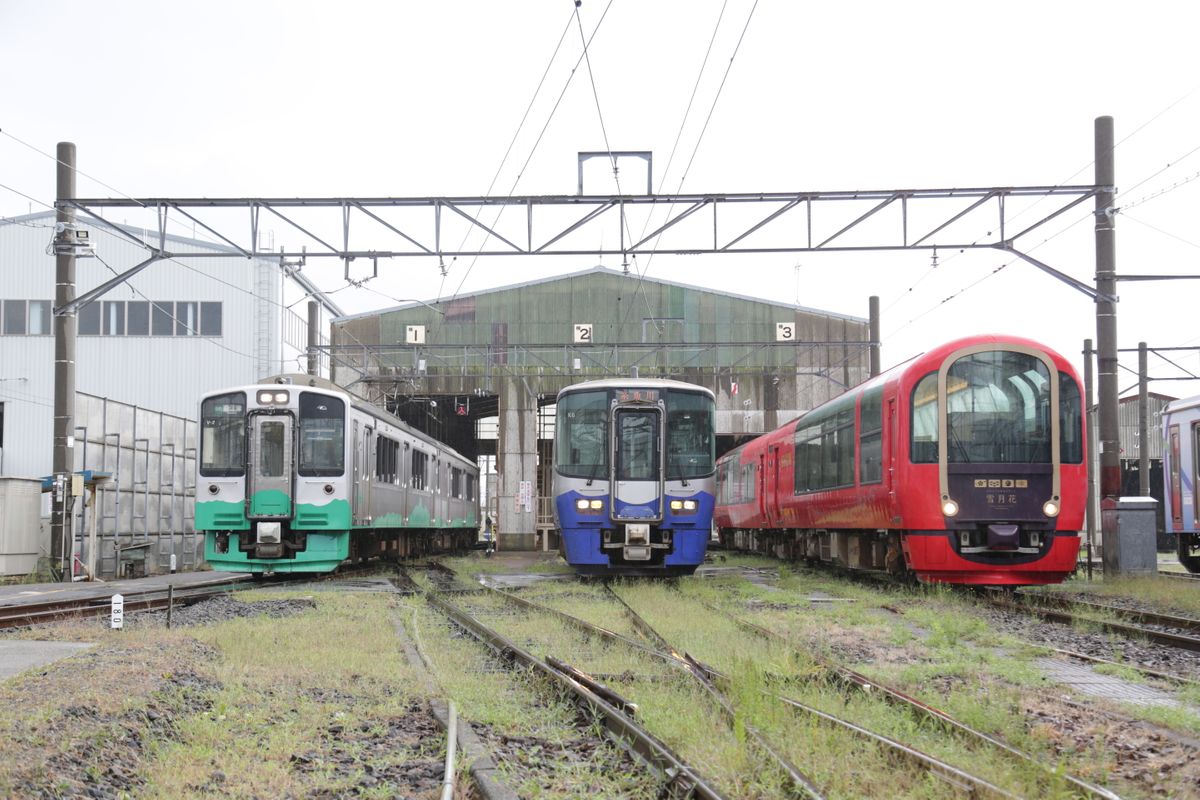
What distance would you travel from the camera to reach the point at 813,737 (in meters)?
5.49

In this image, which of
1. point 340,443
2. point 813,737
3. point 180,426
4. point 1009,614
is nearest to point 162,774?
point 813,737

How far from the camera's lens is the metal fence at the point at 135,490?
21516 mm

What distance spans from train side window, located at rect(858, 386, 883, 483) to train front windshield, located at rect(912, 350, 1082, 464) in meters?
1.13

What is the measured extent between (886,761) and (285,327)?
115 ft

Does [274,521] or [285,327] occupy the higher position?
[285,327]

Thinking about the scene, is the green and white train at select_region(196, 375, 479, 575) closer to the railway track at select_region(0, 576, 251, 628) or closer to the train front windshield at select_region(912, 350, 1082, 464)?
the railway track at select_region(0, 576, 251, 628)

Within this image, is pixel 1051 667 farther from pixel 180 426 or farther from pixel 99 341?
pixel 99 341

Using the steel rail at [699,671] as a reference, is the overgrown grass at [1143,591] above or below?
below

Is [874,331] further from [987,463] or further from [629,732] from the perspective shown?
[629,732]

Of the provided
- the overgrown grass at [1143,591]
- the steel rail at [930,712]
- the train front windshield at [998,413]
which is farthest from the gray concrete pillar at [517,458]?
the steel rail at [930,712]

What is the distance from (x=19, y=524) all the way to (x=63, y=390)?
2.94 metres

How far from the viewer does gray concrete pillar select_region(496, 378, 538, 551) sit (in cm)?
3606

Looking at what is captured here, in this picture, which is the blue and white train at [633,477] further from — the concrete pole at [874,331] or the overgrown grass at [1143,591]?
the concrete pole at [874,331]

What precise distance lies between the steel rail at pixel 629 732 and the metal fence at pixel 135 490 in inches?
515
